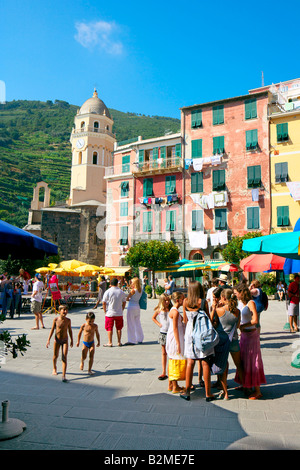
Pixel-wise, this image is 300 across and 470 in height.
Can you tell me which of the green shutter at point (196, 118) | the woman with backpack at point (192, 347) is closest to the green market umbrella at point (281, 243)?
the woman with backpack at point (192, 347)

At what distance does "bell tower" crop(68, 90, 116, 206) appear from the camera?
45031 mm

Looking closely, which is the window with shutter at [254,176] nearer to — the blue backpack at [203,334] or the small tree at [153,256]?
the small tree at [153,256]

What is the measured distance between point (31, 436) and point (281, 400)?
128 inches

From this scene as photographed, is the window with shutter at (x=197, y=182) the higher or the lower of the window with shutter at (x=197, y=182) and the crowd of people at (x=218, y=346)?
the higher

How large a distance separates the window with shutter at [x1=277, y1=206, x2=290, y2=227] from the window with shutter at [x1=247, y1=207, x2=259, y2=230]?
5.39 feet

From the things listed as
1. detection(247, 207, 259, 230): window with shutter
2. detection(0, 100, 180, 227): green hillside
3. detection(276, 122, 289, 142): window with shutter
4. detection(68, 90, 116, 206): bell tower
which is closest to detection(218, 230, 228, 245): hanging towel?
detection(247, 207, 259, 230): window with shutter

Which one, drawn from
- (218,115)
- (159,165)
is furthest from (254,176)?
(159,165)

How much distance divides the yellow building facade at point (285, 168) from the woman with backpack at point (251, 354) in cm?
2256

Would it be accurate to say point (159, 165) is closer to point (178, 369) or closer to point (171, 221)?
point (171, 221)

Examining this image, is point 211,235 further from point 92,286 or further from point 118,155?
point 118,155

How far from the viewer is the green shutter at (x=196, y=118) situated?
103 feet

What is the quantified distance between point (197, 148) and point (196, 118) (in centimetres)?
274

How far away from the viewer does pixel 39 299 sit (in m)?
11.1

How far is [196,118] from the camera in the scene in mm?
31453
